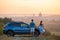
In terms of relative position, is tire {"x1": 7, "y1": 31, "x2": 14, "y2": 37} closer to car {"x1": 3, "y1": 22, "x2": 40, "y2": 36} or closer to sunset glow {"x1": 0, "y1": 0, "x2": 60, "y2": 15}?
car {"x1": 3, "y1": 22, "x2": 40, "y2": 36}

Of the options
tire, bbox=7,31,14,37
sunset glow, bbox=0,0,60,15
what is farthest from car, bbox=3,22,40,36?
sunset glow, bbox=0,0,60,15

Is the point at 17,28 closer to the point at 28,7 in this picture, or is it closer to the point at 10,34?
the point at 10,34

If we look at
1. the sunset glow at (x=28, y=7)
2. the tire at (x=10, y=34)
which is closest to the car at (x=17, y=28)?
the tire at (x=10, y=34)

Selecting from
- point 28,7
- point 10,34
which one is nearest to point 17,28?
point 10,34

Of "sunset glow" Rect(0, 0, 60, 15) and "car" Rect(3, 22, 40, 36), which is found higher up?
"sunset glow" Rect(0, 0, 60, 15)

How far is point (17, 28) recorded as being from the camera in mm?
1658

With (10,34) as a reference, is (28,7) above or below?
above

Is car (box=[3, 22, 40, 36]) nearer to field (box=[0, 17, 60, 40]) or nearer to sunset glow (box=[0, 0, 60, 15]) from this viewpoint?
field (box=[0, 17, 60, 40])

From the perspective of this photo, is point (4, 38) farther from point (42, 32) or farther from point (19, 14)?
point (42, 32)

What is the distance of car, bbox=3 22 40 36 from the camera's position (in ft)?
5.40

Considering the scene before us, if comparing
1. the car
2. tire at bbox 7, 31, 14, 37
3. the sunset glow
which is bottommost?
tire at bbox 7, 31, 14, 37

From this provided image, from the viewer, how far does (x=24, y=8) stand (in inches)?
66.1

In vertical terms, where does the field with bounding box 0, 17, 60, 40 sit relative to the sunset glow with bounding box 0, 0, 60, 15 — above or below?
below

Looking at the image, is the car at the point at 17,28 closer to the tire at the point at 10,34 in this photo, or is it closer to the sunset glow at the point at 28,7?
the tire at the point at 10,34
